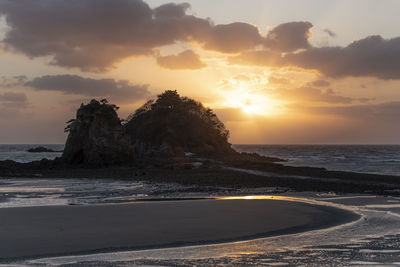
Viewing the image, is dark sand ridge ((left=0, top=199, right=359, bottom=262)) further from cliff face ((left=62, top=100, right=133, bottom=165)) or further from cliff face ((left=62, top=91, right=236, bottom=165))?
cliff face ((left=62, top=91, right=236, bottom=165))

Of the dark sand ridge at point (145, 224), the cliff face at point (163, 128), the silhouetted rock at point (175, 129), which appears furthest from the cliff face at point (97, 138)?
the dark sand ridge at point (145, 224)

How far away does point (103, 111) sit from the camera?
5328 centimetres

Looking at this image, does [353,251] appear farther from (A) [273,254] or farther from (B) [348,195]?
(B) [348,195]

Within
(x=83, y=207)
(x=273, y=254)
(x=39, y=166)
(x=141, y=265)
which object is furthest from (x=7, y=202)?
(x=39, y=166)

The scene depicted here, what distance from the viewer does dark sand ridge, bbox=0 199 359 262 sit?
30.8 feet

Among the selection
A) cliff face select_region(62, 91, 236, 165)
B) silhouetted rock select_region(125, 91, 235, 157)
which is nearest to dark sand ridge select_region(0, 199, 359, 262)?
cliff face select_region(62, 91, 236, 165)

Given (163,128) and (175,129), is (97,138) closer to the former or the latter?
(163,128)

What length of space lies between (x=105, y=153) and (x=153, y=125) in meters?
33.2

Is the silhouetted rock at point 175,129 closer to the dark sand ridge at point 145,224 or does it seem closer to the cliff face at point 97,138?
the cliff face at point 97,138

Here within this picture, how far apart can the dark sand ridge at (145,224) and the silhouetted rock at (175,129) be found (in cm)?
5944

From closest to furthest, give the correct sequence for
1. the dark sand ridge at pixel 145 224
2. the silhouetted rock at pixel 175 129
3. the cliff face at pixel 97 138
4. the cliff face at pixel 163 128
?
the dark sand ridge at pixel 145 224, the cliff face at pixel 97 138, the cliff face at pixel 163 128, the silhouetted rock at pixel 175 129

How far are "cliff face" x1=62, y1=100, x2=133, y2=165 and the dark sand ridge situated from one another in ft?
112

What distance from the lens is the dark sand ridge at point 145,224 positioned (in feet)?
30.8

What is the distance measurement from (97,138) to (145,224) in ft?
131
